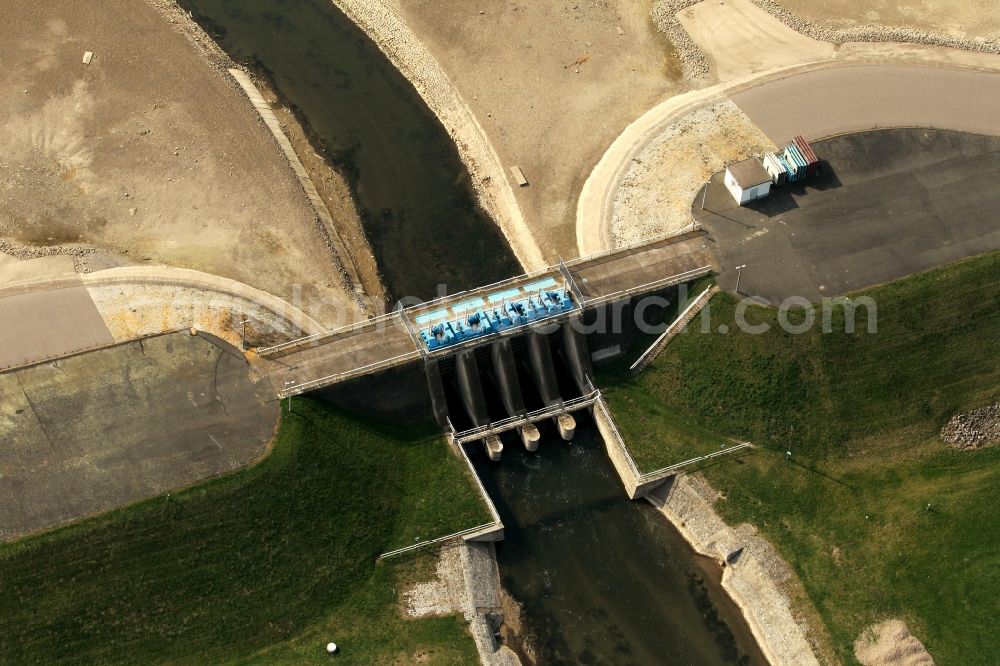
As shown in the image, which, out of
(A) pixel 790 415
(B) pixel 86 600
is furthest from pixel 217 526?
(A) pixel 790 415

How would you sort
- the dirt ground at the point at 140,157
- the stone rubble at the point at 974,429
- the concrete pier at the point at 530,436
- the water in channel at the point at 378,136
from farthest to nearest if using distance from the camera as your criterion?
the water in channel at the point at 378,136 < the dirt ground at the point at 140,157 < the concrete pier at the point at 530,436 < the stone rubble at the point at 974,429

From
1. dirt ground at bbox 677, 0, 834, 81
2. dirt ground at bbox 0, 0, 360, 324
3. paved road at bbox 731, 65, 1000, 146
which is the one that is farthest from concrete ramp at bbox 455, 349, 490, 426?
dirt ground at bbox 677, 0, 834, 81

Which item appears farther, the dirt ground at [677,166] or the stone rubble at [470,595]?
the dirt ground at [677,166]

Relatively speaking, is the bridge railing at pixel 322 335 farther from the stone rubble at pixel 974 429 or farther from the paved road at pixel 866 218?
the stone rubble at pixel 974 429

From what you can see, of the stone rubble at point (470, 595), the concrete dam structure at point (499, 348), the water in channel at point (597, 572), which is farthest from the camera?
the concrete dam structure at point (499, 348)

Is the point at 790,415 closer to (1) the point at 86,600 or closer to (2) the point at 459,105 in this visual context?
(2) the point at 459,105

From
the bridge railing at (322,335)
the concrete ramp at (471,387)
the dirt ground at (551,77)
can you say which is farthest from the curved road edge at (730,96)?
the bridge railing at (322,335)

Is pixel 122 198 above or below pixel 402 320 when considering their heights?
above
